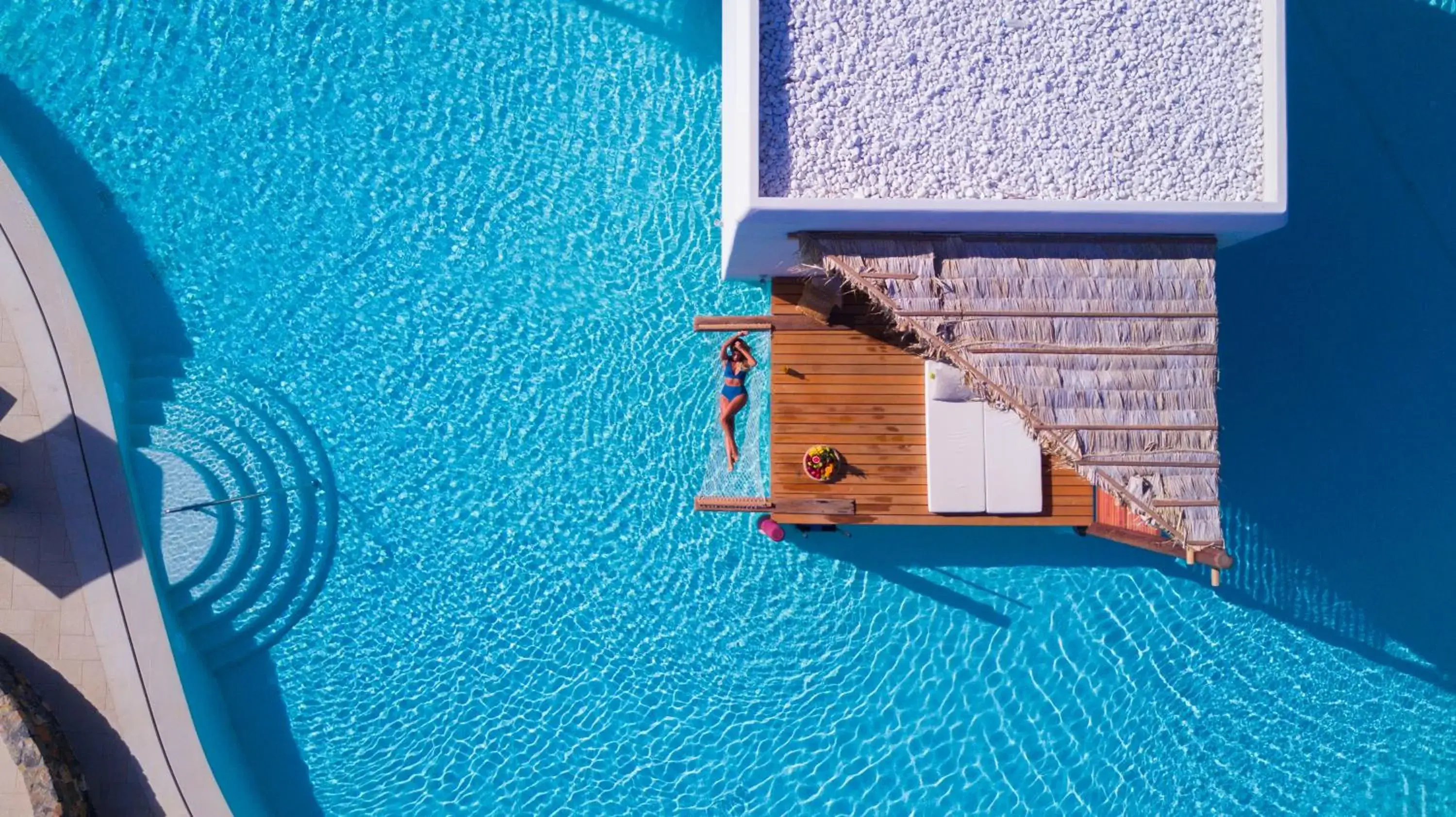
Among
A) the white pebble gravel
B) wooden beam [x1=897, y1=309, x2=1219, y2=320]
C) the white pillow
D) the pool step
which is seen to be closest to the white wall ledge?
the white pebble gravel

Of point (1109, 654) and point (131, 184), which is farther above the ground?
point (131, 184)

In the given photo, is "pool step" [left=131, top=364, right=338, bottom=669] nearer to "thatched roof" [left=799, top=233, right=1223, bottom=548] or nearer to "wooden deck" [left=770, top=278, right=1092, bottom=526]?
"wooden deck" [left=770, top=278, right=1092, bottom=526]

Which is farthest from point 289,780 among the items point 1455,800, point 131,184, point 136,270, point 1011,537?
point 1455,800

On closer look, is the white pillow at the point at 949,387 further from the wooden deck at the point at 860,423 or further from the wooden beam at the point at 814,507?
the wooden beam at the point at 814,507

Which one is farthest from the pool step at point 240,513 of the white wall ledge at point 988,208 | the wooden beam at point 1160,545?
the wooden beam at point 1160,545

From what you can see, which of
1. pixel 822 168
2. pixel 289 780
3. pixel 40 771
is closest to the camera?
pixel 822 168

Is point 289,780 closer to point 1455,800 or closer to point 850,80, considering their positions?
point 850,80

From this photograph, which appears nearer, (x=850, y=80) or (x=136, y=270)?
(x=850, y=80)

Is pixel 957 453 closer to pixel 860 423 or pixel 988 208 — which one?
pixel 860 423
